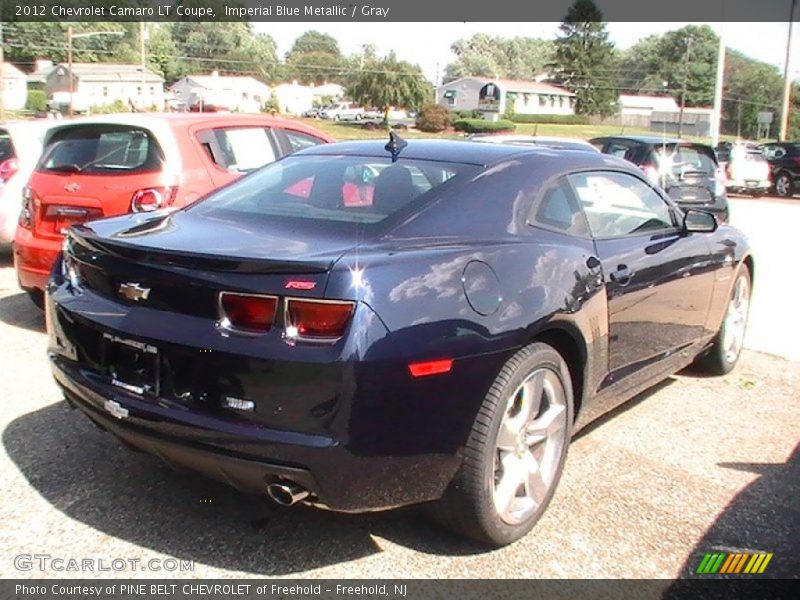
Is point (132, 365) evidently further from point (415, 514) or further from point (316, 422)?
point (415, 514)

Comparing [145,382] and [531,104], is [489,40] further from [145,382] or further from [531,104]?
[145,382]

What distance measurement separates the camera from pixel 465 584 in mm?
2865

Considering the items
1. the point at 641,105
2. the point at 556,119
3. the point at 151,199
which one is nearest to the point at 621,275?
the point at 151,199

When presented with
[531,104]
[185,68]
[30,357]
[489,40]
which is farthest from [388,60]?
[30,357]

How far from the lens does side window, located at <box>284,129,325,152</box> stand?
23.7 feet

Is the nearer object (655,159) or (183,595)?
(183,595)

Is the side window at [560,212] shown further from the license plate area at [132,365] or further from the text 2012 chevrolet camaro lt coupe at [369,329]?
the license plate area at [132,365]

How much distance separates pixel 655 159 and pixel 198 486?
30.9 feet

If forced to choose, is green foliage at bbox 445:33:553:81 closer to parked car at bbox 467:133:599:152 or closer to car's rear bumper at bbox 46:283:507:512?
parked car at bbox 467:133:599:152

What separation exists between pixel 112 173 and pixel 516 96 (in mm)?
84517

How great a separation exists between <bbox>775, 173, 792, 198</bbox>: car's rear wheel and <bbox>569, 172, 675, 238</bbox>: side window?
74.2 feet

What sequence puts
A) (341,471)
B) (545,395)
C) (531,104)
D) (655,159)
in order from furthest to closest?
(531,104) < (655,159) < (545,395) < (341,471)

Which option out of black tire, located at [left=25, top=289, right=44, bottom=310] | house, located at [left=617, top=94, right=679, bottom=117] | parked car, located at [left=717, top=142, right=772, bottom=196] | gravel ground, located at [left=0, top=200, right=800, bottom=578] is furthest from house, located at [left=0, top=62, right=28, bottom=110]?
gravel ground, located at [left=0, top=200, right=800, bottom=578]

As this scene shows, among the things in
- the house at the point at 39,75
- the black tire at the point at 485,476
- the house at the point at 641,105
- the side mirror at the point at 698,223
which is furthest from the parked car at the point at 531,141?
the house at the point at 39,75
